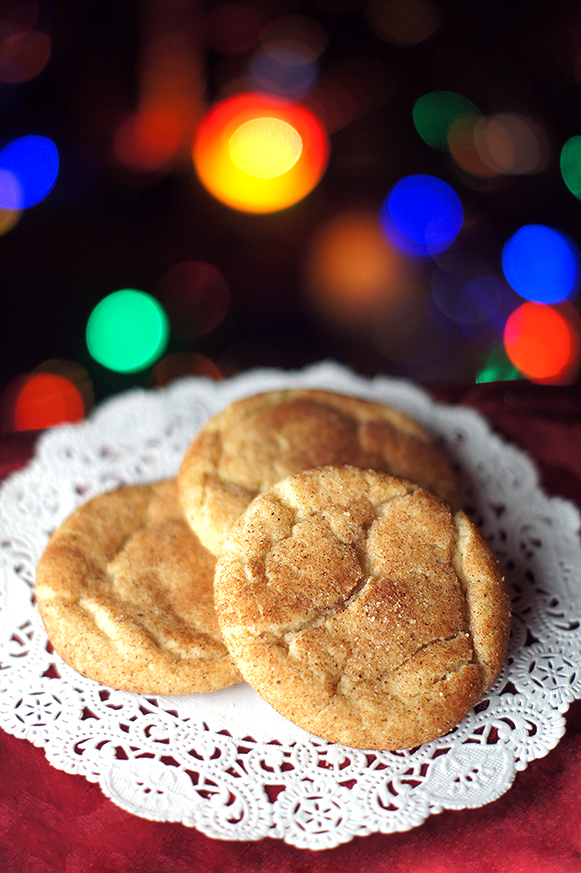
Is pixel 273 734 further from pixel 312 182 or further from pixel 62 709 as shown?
pixel 312 182

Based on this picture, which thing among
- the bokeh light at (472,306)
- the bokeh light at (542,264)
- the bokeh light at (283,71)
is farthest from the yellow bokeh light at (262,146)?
the bokeh light at (542,264)

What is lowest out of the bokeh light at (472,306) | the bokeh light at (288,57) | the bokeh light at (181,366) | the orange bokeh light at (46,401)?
the orange bokeh light at (46,401)

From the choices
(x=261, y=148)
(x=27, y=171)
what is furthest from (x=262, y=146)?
(x=27, y=171)

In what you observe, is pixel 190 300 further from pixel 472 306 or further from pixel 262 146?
pixel 472 306

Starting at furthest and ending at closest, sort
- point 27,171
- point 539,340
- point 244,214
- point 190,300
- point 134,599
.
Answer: point 244,214, point 190,300, point 539,340, point 27,171, point 134,599

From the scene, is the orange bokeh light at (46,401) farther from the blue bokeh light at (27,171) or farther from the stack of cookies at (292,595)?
the stack of cookies at (292,595)

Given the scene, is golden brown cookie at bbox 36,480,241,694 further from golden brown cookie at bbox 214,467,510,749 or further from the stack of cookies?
golden brown cookie at bbox 214,467,510,749
